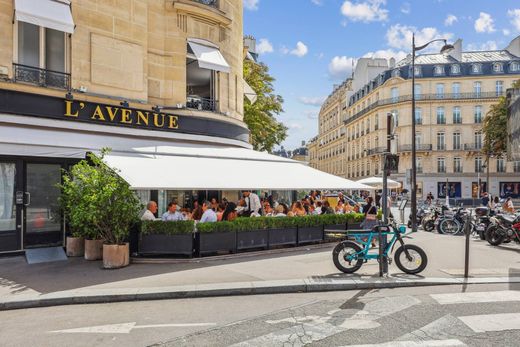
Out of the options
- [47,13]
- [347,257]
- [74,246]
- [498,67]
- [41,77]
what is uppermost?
[498,67]

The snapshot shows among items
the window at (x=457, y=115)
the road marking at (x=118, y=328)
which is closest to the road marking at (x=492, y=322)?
the road marking at (x=118, y=328)

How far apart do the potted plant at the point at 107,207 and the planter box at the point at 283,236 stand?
11.6 feet

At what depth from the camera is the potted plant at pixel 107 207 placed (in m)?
8.29

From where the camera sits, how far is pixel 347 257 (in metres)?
7.87

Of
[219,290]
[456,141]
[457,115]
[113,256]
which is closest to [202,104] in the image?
[113,256]

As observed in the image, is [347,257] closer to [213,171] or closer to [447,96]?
[213,171]

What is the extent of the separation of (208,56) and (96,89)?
12.4 feet

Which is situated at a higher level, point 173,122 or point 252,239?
point 173,122

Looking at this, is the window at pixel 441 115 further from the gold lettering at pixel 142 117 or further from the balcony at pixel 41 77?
the balcony at pixel 41 77

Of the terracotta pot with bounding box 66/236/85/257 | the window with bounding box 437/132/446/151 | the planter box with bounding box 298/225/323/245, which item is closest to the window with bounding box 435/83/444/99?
the window with bounding box 437/132/446/151

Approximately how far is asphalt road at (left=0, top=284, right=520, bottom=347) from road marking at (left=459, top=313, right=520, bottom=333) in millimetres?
11

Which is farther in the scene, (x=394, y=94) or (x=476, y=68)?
(x=394, y=94)

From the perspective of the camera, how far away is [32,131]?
9.68m

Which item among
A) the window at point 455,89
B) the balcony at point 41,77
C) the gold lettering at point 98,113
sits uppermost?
the window at point 455,89
